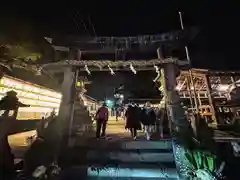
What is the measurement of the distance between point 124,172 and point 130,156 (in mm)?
777

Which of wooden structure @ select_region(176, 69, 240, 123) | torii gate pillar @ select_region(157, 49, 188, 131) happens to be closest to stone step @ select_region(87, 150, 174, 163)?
torii gate pillar @ select_region(157, 49, 188, 131)

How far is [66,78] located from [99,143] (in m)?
3.97

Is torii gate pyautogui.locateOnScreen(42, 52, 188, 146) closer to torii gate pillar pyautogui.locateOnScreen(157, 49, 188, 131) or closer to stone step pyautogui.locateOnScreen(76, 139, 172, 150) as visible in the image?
torii gate pillar pyautogui.locateOnScreen(157, 49, 188, 131)

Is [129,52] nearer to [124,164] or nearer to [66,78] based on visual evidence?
[66,78]

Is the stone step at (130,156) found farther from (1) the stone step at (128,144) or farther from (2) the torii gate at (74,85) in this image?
(2) the torii gate at (74,85)

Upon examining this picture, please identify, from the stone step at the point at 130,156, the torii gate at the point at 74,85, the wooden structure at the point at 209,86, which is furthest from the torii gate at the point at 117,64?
the wooden structure at the point at 209,86

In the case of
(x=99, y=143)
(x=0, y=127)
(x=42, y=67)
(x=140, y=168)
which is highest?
(x=42, y=67)

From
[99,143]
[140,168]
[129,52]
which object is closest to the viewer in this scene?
[140,168]

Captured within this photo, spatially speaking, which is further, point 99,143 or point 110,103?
point 110,103

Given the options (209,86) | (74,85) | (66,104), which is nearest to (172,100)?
(209,86)

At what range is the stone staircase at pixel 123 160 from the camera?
25.0ft

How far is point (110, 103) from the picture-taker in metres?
28.1

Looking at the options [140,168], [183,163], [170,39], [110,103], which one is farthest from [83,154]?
[110,103]

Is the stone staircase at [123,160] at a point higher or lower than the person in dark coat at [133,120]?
lower
